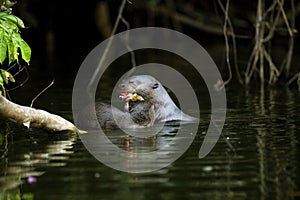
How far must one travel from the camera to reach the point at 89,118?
7.42 m

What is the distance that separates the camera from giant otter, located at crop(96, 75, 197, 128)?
7410 mm

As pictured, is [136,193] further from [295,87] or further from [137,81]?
[295,87]

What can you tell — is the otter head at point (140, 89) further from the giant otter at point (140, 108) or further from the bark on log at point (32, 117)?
the bark on log at point (32, 117)

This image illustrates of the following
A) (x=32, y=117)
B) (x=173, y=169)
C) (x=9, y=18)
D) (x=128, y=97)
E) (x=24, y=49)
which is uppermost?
(x=9, y=18)

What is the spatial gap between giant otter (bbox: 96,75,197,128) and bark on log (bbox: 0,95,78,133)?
55 cm

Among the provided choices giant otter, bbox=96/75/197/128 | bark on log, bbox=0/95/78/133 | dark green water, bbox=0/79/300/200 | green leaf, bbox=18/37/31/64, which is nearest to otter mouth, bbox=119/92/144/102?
giant otter, bbox=96/75/197/128

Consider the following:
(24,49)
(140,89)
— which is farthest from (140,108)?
(24,49)

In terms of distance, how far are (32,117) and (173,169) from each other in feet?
5.65

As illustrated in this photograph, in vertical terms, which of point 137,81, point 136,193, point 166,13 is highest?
point 166,13

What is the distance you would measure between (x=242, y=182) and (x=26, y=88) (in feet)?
22.7

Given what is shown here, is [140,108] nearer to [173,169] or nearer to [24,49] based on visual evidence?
[24,49]

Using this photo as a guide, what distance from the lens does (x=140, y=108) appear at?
301 inches

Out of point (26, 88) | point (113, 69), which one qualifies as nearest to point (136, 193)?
point (26, 88)

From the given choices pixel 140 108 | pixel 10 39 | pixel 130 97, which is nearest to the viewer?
pixel 10 39
